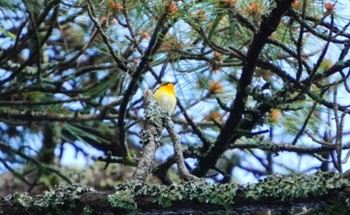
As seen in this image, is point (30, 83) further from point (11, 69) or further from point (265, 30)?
point (265, 30)

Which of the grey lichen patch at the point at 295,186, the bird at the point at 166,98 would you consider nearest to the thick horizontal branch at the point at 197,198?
the grey lichen patch at the point at 295,186

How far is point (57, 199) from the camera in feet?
4.61

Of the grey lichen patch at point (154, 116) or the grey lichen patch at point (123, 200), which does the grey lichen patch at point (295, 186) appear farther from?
the grey lichen patch at point (154, 116)

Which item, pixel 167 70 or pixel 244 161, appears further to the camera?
pixel 244 161

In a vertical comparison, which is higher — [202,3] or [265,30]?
[202,3]

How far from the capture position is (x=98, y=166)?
370cm

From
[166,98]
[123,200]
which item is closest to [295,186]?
[123,200]

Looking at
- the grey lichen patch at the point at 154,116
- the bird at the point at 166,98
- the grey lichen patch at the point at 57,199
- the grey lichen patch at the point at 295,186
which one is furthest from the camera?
the bird at the point at 166,98

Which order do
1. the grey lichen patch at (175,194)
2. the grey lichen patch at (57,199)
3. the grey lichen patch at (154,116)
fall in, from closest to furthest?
1. the grey lichen patch at (175,194)
2. the grey lichen patch at (57,199)
3. the grey lichen patch at (154,116)

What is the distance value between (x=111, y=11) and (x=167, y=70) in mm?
316

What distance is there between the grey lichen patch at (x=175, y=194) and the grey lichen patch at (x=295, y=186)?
36 millimetres

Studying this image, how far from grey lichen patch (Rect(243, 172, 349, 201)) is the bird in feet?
1.78

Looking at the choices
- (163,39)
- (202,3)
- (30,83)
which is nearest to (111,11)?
(163,39)

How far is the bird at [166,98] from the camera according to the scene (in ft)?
6.03
